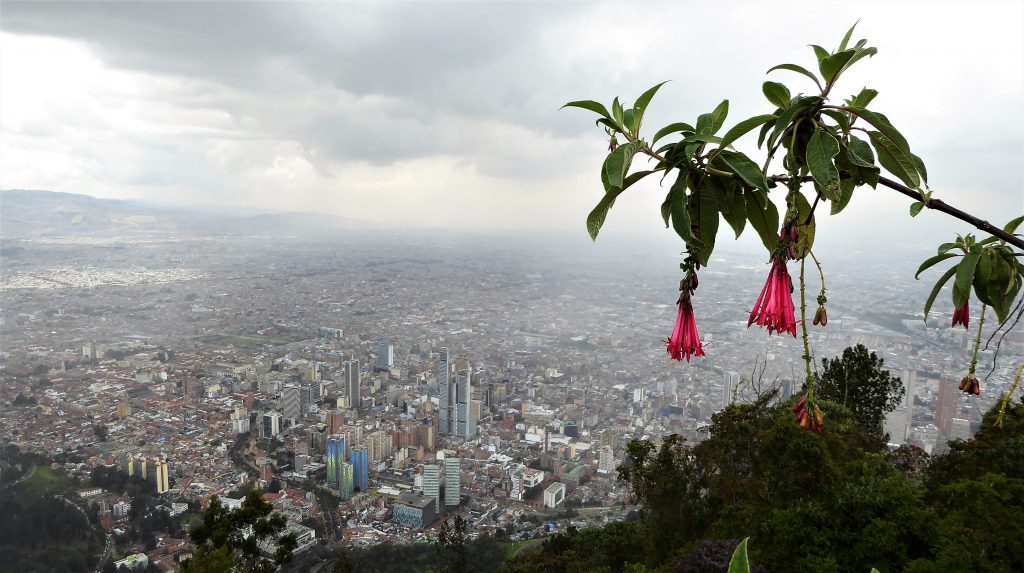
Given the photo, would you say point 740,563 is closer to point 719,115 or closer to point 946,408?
point 719,115

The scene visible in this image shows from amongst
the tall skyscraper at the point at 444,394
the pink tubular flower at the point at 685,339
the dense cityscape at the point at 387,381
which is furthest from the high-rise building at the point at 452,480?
the pink tubular flower at the point at 685,339

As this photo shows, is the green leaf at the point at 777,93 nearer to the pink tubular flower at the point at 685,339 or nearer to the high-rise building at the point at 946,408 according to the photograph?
the pink tubular flower at the point at 685,339

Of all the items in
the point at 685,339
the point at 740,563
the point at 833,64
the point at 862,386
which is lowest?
the point at 862,386

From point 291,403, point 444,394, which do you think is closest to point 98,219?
point 291,403

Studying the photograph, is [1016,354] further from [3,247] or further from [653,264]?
[3,247]

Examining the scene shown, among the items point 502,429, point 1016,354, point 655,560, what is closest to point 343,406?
point 502,429

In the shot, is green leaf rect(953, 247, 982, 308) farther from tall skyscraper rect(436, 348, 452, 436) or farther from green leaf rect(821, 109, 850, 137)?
tall skyscraper rect(436, 348, 452, 436)

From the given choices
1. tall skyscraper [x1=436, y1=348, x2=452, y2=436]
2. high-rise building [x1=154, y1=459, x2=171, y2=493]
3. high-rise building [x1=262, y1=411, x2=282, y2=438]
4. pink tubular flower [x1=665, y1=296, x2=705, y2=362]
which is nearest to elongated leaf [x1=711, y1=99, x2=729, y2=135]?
pink tubular flower [x1=665, y1=296, x2=705, y2=362]
